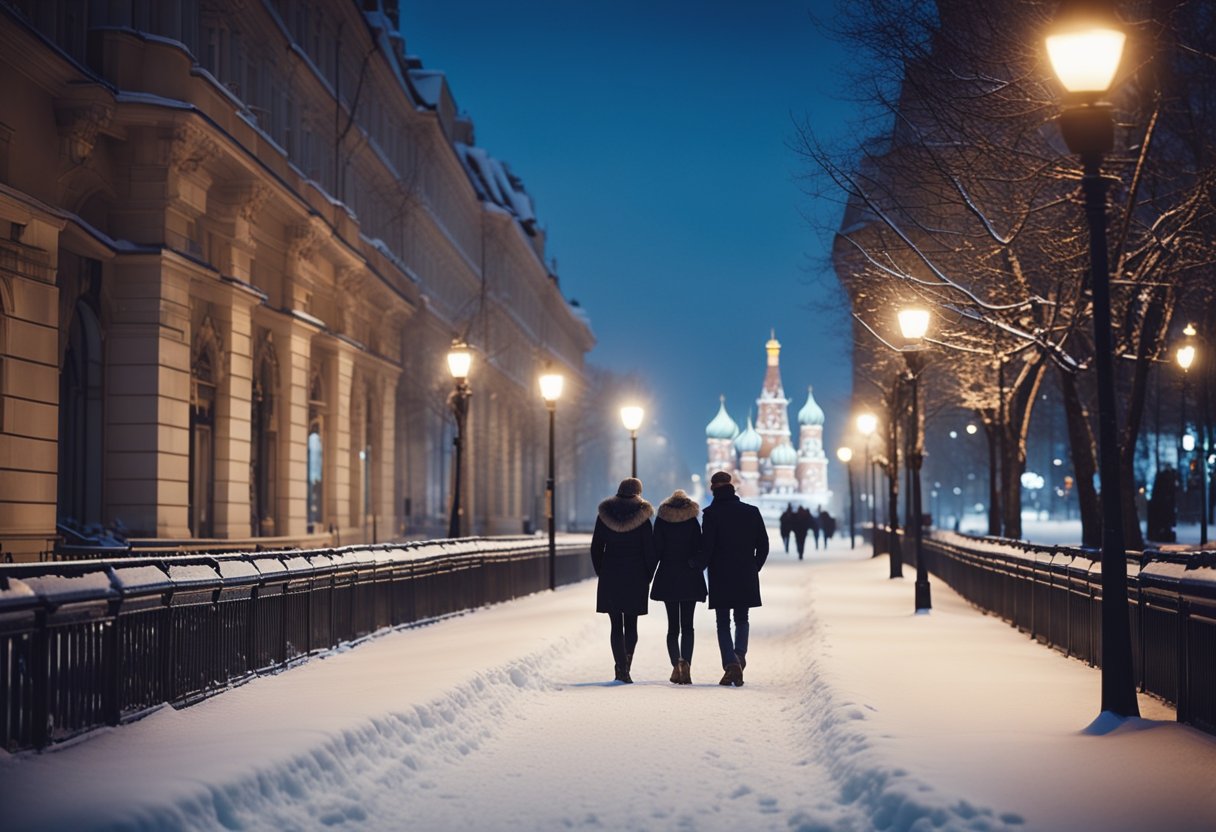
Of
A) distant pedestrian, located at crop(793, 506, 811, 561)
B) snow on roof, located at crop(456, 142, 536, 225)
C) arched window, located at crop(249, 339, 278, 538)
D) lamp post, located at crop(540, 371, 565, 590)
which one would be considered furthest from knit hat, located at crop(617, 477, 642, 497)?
snow on roof, located at crop(456, 142, 536, 225)

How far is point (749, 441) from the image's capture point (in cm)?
17025

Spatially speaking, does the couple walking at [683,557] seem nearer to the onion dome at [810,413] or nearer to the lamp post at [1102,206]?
the lamp post at [1102,206]

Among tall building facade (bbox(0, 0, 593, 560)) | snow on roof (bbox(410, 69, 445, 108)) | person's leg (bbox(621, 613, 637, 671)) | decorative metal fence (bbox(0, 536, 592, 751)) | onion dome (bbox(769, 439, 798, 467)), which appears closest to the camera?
decorative metal fence (bbox(0, 536, 592, 751))

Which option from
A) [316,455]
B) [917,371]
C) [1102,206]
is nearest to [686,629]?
[1102,206]

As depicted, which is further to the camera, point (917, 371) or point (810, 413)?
point (810, 413)

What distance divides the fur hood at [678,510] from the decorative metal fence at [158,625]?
3.69m

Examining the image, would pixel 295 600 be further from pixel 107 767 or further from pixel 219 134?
pixel 219 134

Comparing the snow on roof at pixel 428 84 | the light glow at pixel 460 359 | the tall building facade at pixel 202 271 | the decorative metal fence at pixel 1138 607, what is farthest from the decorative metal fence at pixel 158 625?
the snow on roof at pixel 428 84

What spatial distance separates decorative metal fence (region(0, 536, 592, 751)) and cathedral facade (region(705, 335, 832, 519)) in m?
142

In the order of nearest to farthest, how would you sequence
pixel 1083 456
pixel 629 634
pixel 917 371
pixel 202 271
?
pixel 629 634 < pixel 917 371 < pixel 202 271 < pixel 1083 456

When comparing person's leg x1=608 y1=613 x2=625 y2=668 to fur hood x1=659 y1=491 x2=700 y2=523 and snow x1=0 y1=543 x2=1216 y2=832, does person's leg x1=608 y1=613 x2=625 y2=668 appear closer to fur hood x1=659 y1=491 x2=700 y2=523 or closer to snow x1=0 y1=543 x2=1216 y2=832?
snow x1=0 y1=543 x2=1216 y2=832

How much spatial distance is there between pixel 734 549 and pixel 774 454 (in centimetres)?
14968

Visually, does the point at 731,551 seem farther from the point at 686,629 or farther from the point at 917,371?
the point at 917,371

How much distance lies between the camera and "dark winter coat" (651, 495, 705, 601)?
14781mm
